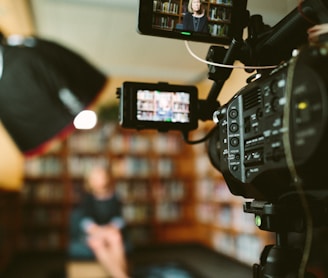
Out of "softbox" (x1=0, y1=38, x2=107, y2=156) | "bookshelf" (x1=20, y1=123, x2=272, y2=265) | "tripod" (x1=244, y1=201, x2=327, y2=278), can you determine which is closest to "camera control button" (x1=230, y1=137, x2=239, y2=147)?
"tripod" (x1=244, y1=201, x2=327, y2=278)

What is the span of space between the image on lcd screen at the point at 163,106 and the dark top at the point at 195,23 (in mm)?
161

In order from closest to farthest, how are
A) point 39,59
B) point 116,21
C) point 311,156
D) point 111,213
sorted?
1. point 311,156
2. point 39,59
3. point 116,21
4. point 111,213

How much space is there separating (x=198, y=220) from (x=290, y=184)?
4328mm

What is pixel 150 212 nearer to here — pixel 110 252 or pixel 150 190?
pixel 150 190

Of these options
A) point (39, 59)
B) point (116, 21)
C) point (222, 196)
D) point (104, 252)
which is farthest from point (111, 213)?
point (39, 59)

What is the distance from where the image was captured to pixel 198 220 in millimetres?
4703

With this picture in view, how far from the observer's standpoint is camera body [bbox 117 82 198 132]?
0.75 meters

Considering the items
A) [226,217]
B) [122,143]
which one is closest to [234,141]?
[226,217]

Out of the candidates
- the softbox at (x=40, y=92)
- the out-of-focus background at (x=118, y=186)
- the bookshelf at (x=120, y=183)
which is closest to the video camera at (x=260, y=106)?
the softbox at (x=40, y=92)

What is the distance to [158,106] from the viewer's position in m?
0.79

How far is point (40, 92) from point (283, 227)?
0.88 meters

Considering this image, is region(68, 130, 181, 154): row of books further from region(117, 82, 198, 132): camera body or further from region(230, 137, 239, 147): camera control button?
region(230, 137, 239, 147): camera control button

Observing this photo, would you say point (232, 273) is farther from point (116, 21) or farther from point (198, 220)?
point (116, 21)

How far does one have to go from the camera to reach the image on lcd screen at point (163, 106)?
77 cm
